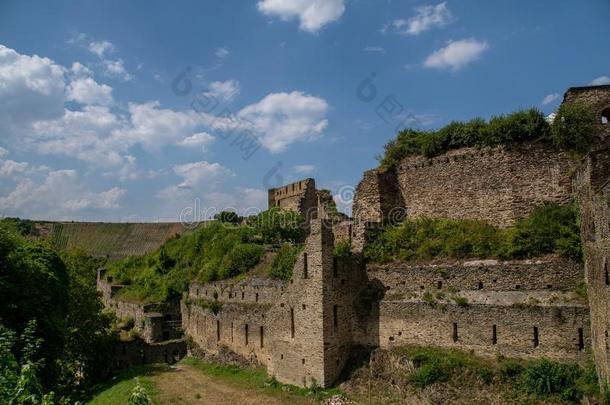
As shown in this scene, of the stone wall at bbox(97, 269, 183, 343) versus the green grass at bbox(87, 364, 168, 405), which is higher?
the stone wall at bbox(97, 269, 183, 343)

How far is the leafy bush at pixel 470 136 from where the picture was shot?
899 inches

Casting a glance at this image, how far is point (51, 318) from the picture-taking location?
80.7 ft

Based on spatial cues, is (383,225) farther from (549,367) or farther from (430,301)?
(549,367)

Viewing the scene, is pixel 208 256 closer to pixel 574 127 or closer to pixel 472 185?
pixel 472 185

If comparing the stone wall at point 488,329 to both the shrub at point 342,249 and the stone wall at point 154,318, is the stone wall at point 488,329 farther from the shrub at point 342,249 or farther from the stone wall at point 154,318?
the stone wall at point 154,318

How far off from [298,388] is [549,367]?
10.6 metres

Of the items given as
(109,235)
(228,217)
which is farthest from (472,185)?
(109,235)

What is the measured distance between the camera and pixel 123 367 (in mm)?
34875

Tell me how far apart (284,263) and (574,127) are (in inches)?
622

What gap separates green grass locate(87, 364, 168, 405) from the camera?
2659cm

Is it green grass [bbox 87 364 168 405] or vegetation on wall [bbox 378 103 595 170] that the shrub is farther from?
green grass [bbox 87 364 168 405]

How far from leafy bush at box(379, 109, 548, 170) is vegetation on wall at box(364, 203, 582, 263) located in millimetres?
3464

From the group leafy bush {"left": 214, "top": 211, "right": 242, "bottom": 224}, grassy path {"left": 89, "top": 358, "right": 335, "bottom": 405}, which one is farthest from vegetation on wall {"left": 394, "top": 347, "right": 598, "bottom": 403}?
leafy bush {"left": 214, "top": 211, "right": 242, "bottom": 224}

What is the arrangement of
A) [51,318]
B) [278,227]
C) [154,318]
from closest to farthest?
1. [51,318]
2. [154,318]
3. [278,227]
